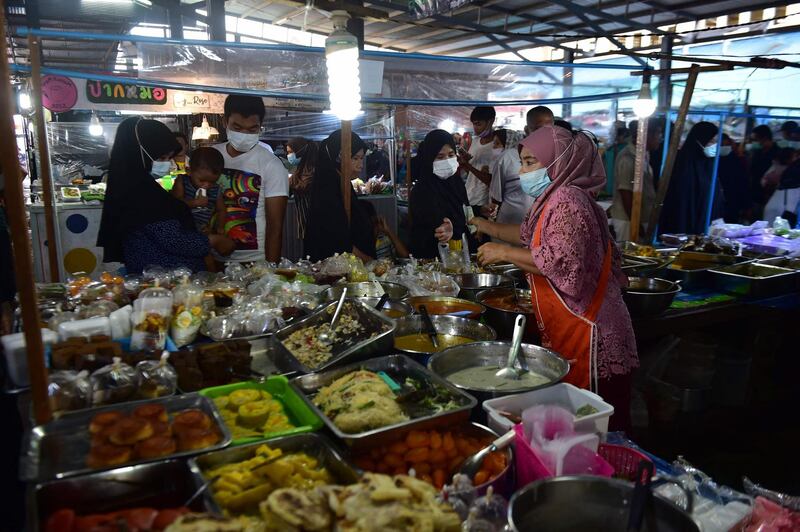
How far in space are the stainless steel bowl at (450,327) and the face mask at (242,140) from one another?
192 centimetres

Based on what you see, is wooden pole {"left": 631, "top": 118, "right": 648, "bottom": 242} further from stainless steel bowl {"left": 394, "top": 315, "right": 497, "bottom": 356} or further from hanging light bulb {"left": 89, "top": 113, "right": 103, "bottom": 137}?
hanging light bulb {"left": 89, "top": 113, "right": 103, "bottom": 137}

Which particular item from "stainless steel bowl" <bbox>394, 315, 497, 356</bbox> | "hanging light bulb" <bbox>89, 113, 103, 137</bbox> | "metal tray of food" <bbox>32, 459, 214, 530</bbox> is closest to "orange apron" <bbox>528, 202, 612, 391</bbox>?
"stainless steel bowl" <bbox>394, 315, 497, 356</bbox>

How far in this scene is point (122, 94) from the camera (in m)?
6.36

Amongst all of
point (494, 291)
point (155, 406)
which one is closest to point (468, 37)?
point (494, 291)

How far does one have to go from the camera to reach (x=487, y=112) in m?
5.98

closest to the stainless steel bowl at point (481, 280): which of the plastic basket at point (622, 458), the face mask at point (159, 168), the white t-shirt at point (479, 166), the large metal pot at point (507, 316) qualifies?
the large metal pot at point (507, 316)

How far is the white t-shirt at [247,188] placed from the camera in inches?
→ 150

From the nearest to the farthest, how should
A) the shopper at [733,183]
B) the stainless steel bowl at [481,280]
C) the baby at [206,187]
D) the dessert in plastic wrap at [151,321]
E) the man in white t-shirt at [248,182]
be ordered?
the dessert in plastic wrap at [151,321] < the stainless steel bowl at [481,280] < the baby at [206,187] < the man in white t-shirt at [248,182] < the shopper at [733,183]

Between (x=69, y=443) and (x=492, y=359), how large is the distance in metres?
1.57

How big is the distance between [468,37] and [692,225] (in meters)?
7.07

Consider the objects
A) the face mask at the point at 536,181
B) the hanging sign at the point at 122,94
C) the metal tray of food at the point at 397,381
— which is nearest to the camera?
the metal tray of food at the point at 397,381

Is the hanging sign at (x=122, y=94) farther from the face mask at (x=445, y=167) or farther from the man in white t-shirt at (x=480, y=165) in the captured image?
the man in white t-shirt at (x=480, y=165)

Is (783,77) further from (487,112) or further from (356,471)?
(356,471)

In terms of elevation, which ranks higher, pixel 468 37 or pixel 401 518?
pixel 468 37
